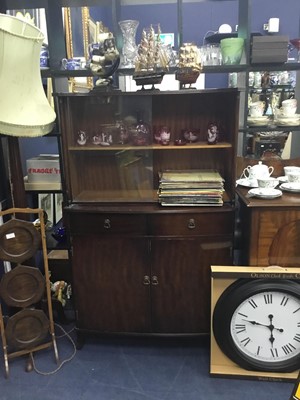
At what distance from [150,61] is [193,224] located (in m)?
0.89

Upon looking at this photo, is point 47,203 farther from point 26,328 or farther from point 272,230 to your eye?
point 272,230

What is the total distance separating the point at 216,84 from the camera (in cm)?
526

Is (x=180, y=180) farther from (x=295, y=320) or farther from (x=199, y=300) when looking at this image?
(x=295, y=320)

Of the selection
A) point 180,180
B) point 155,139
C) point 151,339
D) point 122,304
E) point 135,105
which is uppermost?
point 135,105

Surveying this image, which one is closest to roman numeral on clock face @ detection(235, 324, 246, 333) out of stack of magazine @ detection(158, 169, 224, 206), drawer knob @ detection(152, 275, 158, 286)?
drawer knob @ detection(152, 275, 158, 286)

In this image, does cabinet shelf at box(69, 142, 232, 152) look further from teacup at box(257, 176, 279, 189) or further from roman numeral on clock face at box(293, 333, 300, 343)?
roman numeral on clock face at box(293, 333, 300, 343)

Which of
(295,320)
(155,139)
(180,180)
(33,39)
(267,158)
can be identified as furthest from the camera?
(267,158)

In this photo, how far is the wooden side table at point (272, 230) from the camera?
180 centimetres

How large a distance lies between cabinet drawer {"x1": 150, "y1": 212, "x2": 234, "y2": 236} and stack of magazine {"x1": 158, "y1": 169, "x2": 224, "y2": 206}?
0.07 m

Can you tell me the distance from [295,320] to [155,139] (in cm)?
122

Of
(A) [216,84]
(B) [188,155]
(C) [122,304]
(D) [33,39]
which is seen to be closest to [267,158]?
(B) [188,155]

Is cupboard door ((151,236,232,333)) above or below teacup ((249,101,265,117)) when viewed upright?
below

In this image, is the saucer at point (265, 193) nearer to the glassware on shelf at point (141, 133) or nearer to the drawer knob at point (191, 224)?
the drawer knob at point (191, 224)

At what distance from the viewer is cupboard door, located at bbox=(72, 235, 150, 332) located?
2.01 metres
